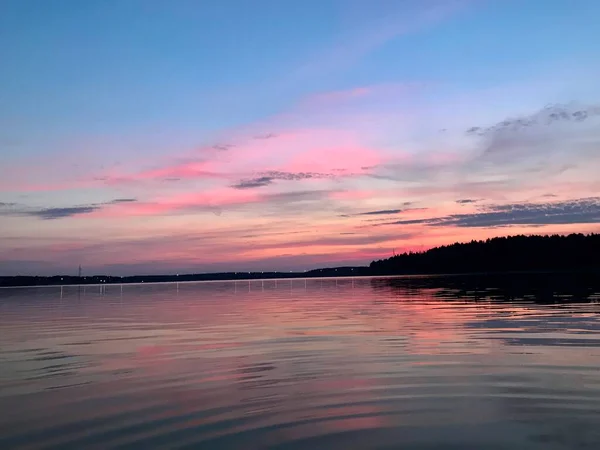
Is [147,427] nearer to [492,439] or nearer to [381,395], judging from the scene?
[381,395]

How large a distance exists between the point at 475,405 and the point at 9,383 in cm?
1383

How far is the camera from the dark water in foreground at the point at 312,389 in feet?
34.6

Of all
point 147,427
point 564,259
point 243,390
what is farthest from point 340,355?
point 564,259

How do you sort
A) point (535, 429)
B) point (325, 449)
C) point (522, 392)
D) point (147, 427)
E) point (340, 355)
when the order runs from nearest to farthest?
point (325, 449)
point (535, 429)
point (147, 427)
point (522, 392)
point (340, 355)

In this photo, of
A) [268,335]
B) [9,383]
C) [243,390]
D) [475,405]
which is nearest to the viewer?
[475,405]

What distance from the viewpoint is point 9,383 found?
1702cm

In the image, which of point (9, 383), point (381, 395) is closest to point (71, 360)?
point (9, 383)

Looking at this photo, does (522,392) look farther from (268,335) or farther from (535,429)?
(268,335)

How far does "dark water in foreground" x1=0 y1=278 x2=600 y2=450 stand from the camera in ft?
34.6

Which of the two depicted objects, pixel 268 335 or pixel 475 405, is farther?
pixel 268 335

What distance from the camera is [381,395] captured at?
1388 cm

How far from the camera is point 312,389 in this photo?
14.8m

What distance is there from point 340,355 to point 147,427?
10.5 meters

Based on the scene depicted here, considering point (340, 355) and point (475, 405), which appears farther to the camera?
point (340, 355)
